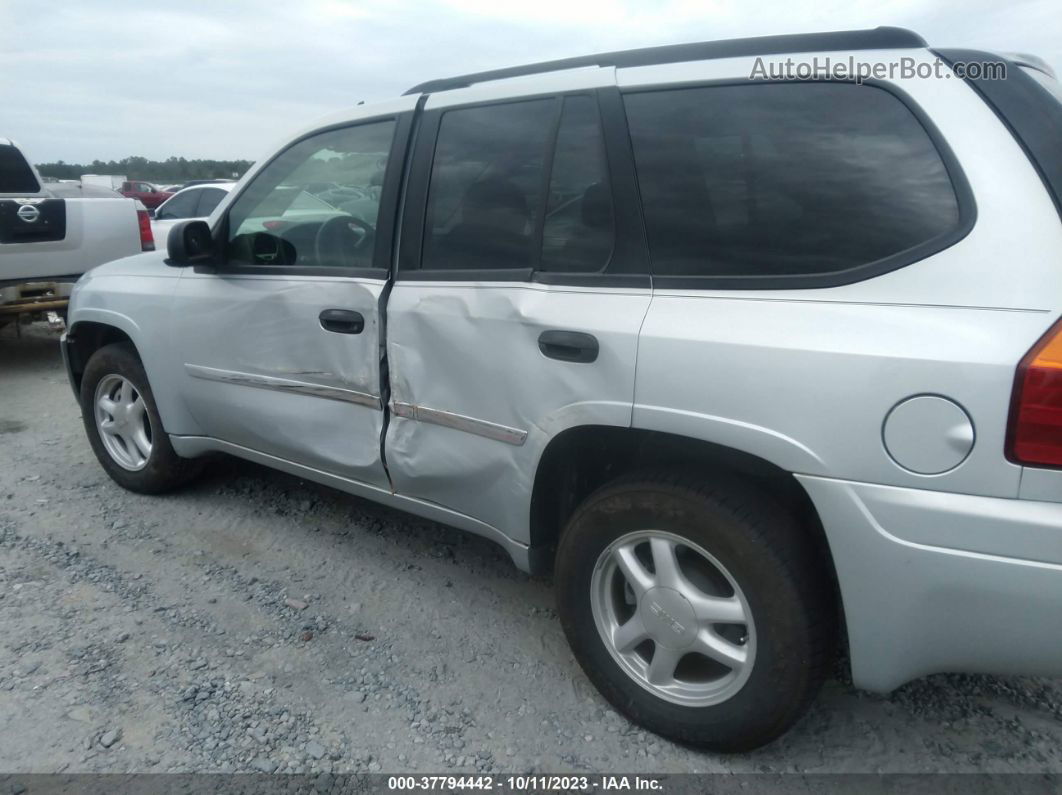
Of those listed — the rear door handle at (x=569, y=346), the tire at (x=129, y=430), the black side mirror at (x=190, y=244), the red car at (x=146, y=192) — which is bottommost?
the tire at (x=129, y=430)

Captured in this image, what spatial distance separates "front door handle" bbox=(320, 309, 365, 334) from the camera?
9.78 ft

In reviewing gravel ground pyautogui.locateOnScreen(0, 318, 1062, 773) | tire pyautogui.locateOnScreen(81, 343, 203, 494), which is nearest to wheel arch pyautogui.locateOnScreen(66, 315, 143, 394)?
tire pyautogui.locateOnScreen(81, 343, 203, 494)

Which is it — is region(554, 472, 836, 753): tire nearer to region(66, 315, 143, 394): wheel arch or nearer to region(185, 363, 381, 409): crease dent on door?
region(185, 363, 381, 409): crease dent on door

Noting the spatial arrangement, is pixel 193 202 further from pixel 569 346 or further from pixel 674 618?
pixel 674 618

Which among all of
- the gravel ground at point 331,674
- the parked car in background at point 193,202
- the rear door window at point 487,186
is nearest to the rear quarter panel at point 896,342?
the rear door window at point 487,186

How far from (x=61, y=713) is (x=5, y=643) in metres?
0.56

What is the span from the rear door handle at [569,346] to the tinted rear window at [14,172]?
7.61 metres

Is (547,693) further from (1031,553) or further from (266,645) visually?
(1031,553)

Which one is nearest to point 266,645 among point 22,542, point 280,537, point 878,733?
point 280,537

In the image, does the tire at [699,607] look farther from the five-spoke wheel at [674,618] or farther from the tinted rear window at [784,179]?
the tinted rear window at [784,179]

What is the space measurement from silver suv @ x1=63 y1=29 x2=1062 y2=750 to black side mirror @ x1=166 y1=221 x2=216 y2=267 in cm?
31

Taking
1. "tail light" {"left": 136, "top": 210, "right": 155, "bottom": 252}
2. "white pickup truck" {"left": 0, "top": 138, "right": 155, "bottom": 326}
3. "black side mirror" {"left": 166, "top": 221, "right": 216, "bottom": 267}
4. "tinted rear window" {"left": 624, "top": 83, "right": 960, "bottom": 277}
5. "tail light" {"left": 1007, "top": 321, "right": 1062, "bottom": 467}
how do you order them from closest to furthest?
"tail light" {"left": 1007, "top": 321, "right": 1062, "bottom": 467} → "tinted rear window" {"left": 624, "top": 83, "right": 960, "bottom": 277} → "black side mirror" {"left": 166, "top": 221, "right": 216, "bottom": 267} → "white pickup truck" {"left": 0, "top": 138, "right": 155, "bottom": 326} → "tail light" {"left": 136, "top": 210, "right": 155, "bottom": 252}

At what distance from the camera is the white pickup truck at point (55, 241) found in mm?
6574

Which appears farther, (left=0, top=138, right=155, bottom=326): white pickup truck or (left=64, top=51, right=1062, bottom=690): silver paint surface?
(left=0, top=138, right=155, bottom=326): white pickup truck
